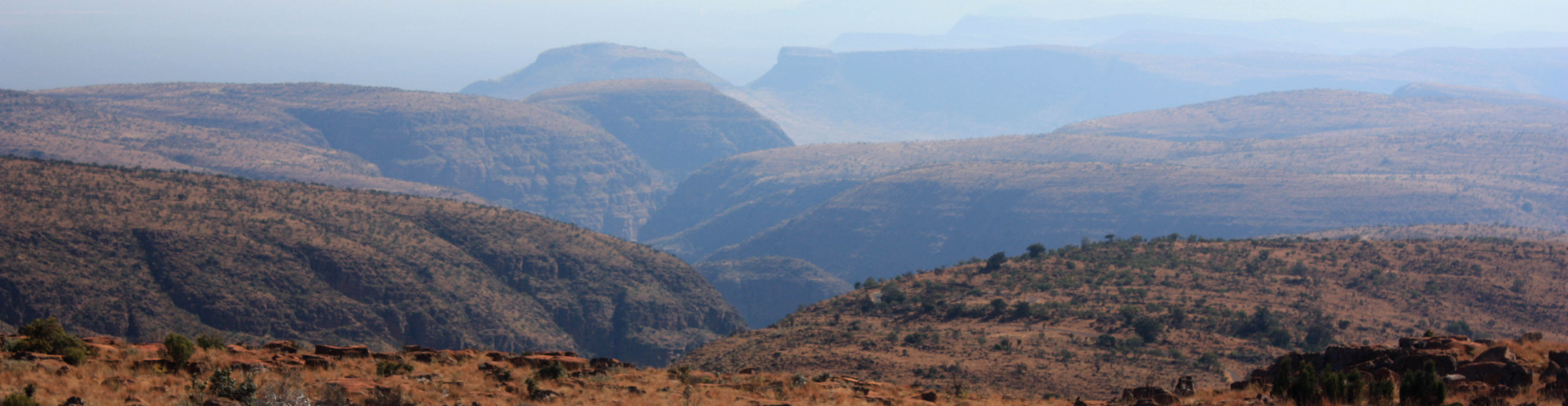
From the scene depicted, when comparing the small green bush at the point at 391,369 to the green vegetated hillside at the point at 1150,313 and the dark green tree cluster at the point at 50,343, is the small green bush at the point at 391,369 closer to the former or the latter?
the dark green tree cluster at the point at 50,343

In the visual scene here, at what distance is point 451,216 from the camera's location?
96938 millimetres

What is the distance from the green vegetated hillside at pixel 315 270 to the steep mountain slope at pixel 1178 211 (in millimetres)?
90102

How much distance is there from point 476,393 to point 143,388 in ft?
20.4

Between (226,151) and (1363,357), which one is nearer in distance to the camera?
(1363,357)

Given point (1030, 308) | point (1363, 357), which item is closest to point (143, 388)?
point (1363, 357)

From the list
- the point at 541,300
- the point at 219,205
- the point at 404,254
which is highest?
the point at 219,205

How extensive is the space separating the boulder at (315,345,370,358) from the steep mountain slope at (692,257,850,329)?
123 m

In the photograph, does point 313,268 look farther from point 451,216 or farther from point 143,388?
point 143,388

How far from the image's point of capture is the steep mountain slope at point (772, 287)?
153 m

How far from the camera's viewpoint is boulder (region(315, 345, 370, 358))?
77.8 feet

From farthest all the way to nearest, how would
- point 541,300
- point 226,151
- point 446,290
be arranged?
point 226,151 < point 541,300 < point 446,290

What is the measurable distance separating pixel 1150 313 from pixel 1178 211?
143 meters

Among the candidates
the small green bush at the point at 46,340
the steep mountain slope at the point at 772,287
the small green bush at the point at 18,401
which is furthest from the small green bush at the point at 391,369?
the steep mountain slope at the point at 772,287

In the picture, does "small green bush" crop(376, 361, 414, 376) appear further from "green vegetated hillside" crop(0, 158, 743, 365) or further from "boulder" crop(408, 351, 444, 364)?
"green vegetated hillside" crop(0, 158, 743, 365)
